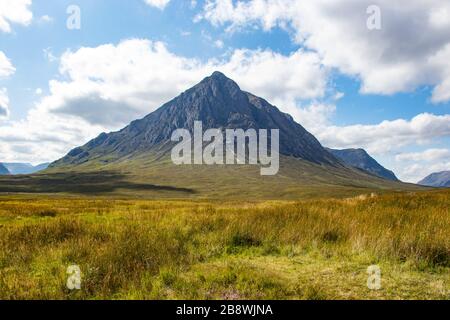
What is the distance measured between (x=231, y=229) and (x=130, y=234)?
3312mm

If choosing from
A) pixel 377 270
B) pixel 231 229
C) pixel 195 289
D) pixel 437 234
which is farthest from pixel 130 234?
pixel 437 234

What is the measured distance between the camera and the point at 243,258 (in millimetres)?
9383

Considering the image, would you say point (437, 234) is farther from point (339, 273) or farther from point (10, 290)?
point (10, 290)

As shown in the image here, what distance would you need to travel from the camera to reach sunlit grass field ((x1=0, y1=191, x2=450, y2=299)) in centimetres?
689

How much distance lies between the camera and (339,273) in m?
7.76

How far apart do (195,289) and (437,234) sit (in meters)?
7.11

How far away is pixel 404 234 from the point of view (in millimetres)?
9945

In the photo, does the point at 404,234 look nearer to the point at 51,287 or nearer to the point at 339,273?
the point at 339,273

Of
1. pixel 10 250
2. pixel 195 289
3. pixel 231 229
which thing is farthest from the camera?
pixel 231 229

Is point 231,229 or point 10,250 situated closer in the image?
point 10,250

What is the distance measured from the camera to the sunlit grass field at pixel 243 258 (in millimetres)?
6895
